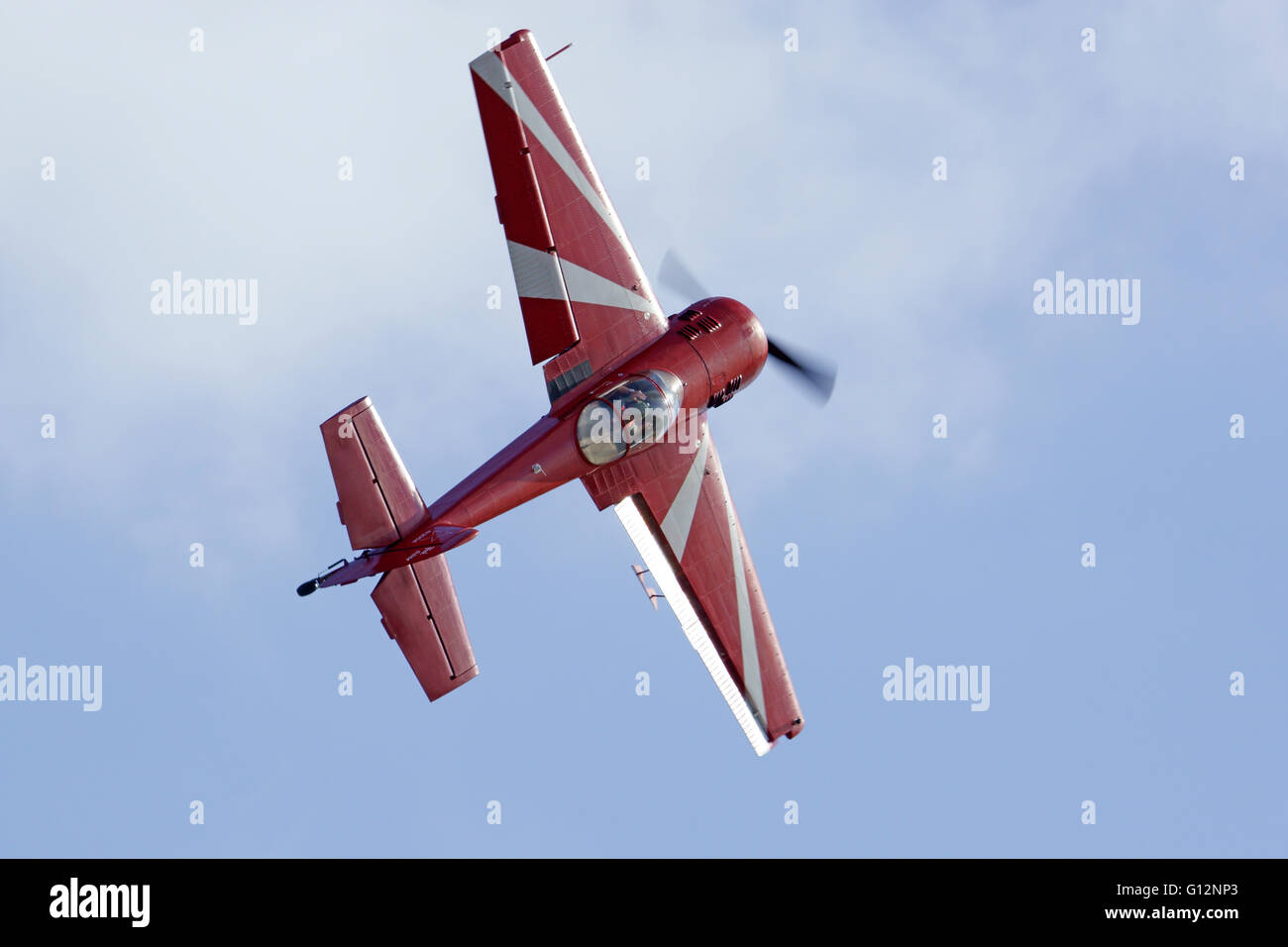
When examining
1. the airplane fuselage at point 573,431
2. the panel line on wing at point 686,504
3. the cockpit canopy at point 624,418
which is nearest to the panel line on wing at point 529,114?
the airplane fuselage at point 573,431

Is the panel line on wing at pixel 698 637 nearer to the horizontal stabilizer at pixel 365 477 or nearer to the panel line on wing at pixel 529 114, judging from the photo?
the panel line on wing at pixel 529 114

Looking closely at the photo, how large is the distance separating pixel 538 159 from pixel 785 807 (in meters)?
14.8

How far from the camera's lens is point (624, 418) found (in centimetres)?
3353

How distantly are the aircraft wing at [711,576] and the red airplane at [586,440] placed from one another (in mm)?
36

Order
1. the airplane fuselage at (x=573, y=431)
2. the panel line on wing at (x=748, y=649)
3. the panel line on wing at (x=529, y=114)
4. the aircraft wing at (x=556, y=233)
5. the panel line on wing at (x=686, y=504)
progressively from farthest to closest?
the panel line on wing at (x=748, y=649) → the panel line on wing at (x=686, y=504) → the panel line on wing at (x=529, y=114) → the aircraft wing at (x=556, y=233) → the airplane fuselage at (x=573, y=431)

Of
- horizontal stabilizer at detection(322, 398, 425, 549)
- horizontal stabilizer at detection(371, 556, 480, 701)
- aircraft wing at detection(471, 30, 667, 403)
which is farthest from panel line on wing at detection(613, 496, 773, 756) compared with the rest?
horizontal stabilizer at detection(322, 398, 425, 549)

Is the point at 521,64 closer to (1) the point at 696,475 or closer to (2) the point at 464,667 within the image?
(1) the point at 696,475

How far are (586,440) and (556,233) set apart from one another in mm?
4786

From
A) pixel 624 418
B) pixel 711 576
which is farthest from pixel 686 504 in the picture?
pixel 624 418

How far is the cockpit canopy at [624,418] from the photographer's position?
110 ft

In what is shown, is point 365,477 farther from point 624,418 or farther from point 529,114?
point 529,114

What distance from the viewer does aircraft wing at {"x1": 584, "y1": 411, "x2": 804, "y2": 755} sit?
36.0 m

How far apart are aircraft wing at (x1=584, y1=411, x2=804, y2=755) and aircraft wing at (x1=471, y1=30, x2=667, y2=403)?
268cm

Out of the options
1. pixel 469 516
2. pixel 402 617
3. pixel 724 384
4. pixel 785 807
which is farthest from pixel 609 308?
pixel 785 807
